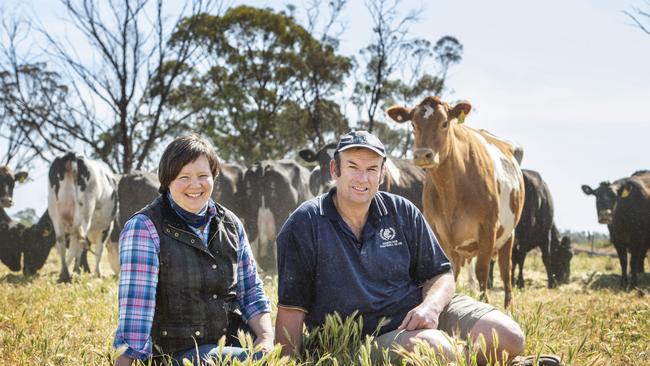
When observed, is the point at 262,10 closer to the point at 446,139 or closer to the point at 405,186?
the point at 405,186

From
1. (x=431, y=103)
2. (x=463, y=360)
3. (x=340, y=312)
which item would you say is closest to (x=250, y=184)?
(x=431, y=103)

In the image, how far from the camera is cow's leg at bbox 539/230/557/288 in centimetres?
1188

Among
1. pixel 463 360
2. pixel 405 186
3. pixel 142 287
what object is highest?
pixel 405 186

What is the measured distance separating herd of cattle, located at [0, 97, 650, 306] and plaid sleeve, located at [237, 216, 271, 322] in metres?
3.26

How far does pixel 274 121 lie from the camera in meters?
27.5

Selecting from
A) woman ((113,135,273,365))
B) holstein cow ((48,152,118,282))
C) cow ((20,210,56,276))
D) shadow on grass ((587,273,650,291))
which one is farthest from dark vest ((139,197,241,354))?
cow ((20,210,56,276))

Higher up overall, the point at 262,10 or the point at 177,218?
the point at 262,10

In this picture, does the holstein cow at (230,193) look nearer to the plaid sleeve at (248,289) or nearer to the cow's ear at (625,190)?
the cow's ear at (625,190)

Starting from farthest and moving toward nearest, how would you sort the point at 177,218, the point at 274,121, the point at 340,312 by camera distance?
1. the point at 274,121
2. the point at 340,312
3. the point at 177,218

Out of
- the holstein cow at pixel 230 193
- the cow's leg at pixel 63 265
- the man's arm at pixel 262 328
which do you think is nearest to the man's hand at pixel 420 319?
the man's arm at pixel 262 328

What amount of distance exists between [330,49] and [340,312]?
25421 mm

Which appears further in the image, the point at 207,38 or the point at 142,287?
the point at 207,38

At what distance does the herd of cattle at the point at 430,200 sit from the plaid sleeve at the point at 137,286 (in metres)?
3.83

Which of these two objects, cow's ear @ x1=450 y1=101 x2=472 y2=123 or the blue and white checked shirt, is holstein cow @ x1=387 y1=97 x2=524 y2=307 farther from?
the blue and white checked shirt
